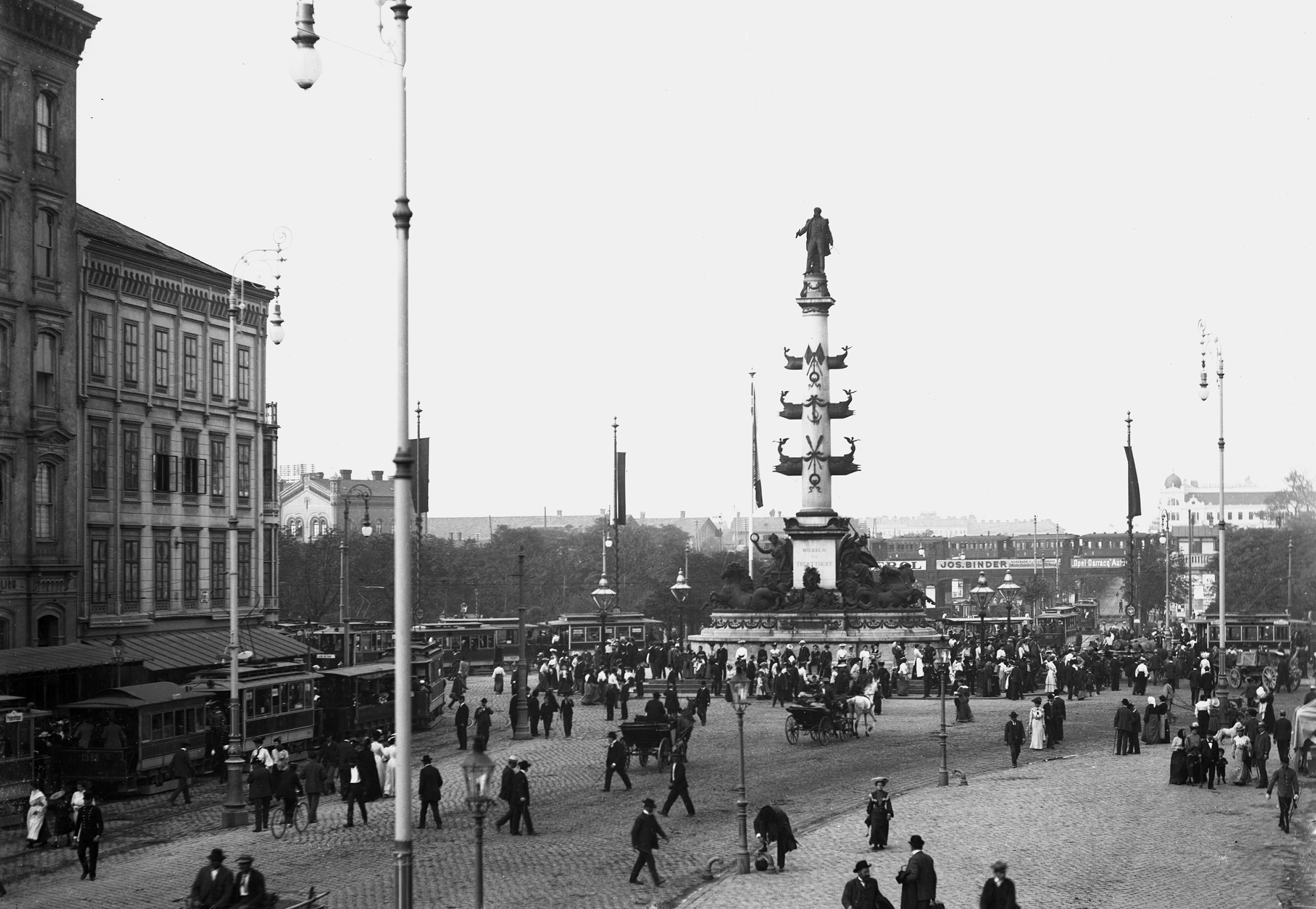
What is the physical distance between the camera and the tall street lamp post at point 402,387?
1730cm

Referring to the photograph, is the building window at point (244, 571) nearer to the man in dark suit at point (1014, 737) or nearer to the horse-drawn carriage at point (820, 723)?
the horse-drawn carriage at point (820, 723)

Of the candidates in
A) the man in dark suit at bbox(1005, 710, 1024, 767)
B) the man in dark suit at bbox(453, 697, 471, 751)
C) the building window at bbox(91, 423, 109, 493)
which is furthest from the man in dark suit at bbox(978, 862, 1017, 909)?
the building window at bbox(91, 423, 109, 493)

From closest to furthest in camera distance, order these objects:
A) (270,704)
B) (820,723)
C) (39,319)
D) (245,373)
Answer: (270,704) → (820,723) → (39,319) → (245,373)

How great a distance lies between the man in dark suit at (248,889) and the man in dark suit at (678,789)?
11.2 metres

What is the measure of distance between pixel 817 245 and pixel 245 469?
103 feet

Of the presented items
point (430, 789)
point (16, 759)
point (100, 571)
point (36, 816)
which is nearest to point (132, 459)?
point (100, 571)

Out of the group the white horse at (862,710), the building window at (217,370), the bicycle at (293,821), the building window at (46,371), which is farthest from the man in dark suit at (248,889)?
the building window at (217,370)

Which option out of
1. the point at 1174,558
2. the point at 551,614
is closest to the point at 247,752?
the point at 551,614

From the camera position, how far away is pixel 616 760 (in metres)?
32.8

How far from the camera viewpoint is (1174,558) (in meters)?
137

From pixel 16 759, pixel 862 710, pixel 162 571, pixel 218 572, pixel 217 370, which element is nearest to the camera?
pixel 16 759

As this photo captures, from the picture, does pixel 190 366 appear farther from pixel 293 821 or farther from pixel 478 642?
pixel 293 821

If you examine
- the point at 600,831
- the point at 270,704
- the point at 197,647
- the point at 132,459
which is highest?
the point at 132,459

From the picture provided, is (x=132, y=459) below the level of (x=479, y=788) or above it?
above
